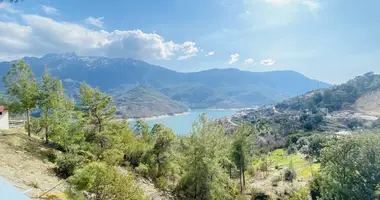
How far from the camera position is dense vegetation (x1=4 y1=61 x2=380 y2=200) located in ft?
60.9

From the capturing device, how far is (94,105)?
26.6m

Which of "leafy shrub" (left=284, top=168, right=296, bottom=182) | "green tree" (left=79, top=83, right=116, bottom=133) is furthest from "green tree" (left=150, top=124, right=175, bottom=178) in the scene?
"leafy shrub" (left=284, top=168, right=296, bottom=182)

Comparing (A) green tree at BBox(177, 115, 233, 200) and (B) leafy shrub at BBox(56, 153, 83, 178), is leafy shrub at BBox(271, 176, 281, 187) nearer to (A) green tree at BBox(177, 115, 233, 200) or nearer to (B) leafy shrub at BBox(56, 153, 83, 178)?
(A) green tree at BBox(177, 115, 233, 200)

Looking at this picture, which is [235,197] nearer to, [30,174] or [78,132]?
[78,132]

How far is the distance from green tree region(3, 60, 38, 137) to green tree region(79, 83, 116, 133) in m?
4.28

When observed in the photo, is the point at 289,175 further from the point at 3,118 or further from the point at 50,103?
the point at 3,118

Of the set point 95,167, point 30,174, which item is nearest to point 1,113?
point 30,174

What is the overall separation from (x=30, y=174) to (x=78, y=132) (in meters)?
7.16

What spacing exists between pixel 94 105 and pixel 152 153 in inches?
283

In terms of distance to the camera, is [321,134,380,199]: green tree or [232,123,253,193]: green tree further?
[232,123,253,193]: green tree

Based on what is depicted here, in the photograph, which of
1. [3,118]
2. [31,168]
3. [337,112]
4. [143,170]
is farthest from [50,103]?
[337,112]

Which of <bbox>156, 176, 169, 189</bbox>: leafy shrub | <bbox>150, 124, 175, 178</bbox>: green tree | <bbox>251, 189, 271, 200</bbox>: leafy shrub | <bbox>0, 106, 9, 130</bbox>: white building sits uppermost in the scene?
<bbox>0, 106, 9, 130</bbox>: white building

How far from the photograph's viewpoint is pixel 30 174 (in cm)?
1670

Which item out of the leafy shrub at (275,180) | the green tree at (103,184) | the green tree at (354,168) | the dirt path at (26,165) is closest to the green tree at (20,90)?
the dirt path at (26,165)
